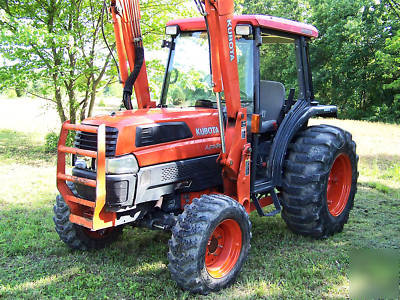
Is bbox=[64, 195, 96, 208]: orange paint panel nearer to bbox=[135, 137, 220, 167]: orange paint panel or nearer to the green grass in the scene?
bbox=[135, 137, 220, 167]: orange paint panel

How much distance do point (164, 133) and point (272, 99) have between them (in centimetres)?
178

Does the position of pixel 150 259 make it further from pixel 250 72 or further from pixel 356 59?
pixel 356 59

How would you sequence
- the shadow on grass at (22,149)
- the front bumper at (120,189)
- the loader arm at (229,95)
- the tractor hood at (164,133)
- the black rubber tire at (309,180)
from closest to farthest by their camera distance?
the front bumper at (120,189) → the tractor hood at (164,133) → the loader arm at (229,95) → the black rubber tire at (309,180) → the shadow on grass at (22,149)

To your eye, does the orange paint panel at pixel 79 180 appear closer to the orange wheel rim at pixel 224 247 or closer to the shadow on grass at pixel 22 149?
the orange wheel rim at pixel 224 247

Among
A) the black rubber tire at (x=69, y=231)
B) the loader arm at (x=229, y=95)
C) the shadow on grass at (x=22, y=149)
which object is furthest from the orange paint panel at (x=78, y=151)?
the shadow on grass at (x=22, y=149)

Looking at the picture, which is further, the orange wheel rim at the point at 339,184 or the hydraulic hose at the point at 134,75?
the orange wheel rim at the point at 339,184

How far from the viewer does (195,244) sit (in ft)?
10.9

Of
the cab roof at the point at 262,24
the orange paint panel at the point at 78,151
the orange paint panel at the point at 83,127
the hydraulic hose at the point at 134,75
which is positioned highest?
the cab roof at the point at 262,24

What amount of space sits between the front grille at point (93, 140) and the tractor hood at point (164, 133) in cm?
4

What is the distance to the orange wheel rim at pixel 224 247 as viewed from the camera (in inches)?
146

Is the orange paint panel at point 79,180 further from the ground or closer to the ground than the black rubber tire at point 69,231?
further from the ground

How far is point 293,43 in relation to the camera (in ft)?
16.1

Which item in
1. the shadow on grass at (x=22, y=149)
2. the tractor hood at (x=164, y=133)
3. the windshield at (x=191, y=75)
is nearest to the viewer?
the tractor hood at (x=164, y=133)

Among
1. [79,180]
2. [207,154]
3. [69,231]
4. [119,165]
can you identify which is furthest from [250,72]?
[69,231]
